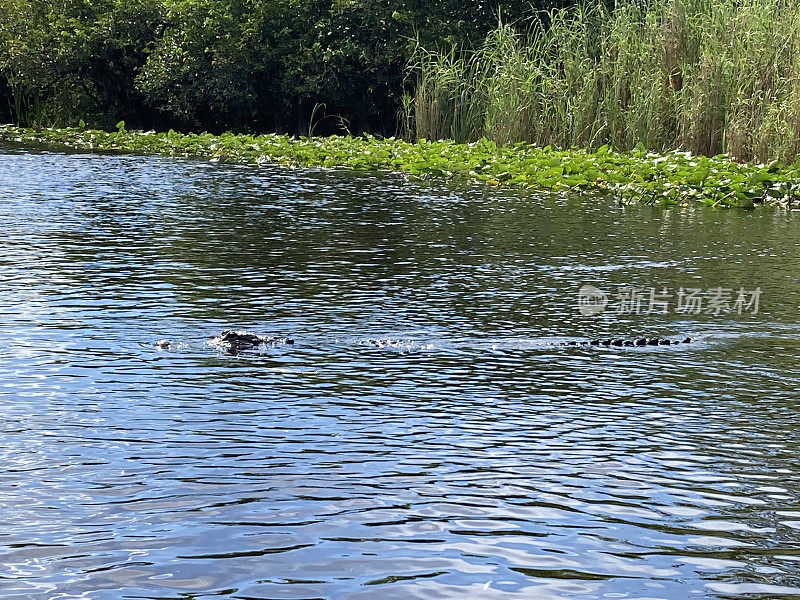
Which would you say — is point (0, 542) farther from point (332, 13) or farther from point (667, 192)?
point (332, 13)

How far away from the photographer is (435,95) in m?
21.0

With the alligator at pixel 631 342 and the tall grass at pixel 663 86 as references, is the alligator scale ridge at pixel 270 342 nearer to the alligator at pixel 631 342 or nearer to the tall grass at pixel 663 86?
the alligator at pixel 631 342

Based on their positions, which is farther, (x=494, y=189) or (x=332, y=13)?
(x=332, y=13)

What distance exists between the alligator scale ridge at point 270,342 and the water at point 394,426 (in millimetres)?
55

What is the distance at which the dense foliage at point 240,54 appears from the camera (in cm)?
2566

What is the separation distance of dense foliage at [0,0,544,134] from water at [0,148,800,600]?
15317mm

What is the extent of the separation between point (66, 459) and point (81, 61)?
991 inches

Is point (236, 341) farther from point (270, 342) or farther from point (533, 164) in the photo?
point (533, 164)

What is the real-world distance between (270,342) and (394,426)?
5.50 ft

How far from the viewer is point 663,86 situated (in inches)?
655

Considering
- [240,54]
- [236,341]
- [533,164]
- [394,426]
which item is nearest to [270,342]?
[236,341]

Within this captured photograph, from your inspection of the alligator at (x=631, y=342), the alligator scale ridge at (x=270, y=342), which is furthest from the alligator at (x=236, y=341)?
the alligator at (x=631, y=342)

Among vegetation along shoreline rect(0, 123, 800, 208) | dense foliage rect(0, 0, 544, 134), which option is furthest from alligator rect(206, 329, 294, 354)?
dense foliage rect(0, 0, 544, 134)

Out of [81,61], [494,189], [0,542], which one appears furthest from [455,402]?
[81,61]
